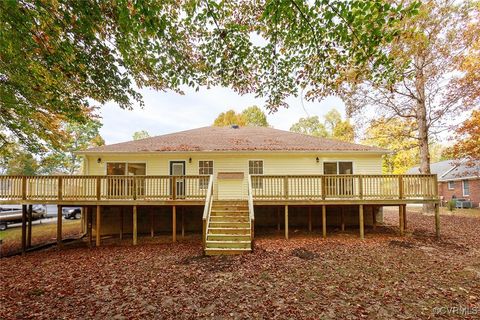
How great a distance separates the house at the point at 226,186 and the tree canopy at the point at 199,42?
185 inches

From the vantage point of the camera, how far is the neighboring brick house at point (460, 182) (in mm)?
21547

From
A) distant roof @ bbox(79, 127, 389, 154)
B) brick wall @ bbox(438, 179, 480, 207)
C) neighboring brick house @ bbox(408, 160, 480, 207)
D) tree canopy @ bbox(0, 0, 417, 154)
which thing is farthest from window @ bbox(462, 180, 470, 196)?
tree canopy @ bbox(0, 0, 417, 154)

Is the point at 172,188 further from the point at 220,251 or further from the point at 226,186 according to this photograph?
the point at 220,251

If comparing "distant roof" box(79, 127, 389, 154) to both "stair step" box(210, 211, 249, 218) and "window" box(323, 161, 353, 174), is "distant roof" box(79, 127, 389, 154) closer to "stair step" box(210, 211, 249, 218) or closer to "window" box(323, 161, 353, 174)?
"window" box(323, 161, 353, 174)

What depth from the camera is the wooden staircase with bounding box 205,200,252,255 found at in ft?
25.0

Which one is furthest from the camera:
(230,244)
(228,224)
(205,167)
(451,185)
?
(451,185)

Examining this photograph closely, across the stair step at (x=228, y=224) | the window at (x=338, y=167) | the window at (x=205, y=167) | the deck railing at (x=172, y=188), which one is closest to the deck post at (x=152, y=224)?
the deck railing at (x=172, y=188)

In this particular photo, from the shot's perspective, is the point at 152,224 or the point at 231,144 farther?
the point at 231,144

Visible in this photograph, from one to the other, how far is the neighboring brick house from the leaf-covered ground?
17.7 metres

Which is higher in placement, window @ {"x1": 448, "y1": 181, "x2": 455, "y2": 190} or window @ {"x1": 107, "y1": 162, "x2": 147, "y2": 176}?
window @ {"x1": 107, "y1": 162, "x2": 147, "y2": 176}

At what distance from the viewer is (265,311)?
4.23 m

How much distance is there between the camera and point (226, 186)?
11.9 meters

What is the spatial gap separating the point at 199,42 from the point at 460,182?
3008 centimetres

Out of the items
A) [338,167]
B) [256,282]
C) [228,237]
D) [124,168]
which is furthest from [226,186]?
[256,282]
